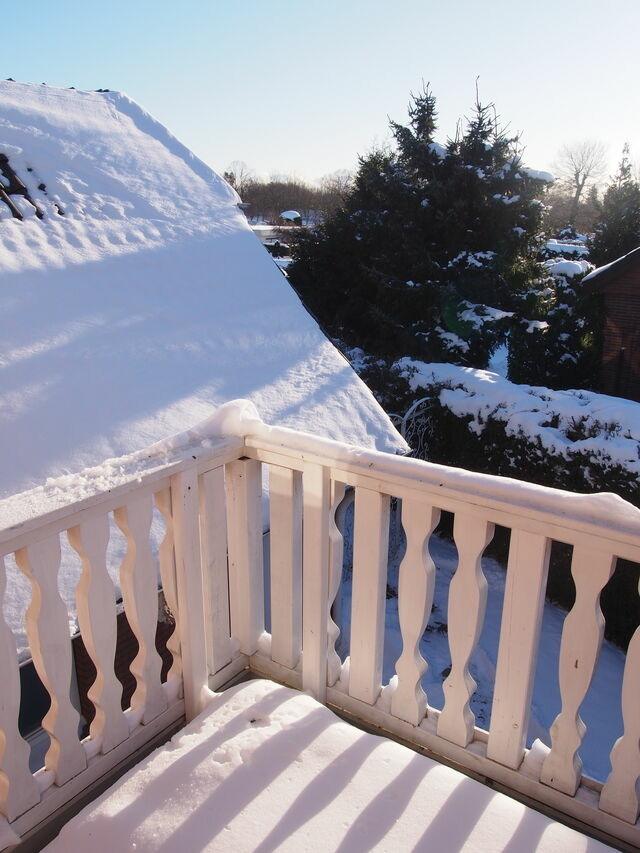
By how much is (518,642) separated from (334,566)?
0.64m

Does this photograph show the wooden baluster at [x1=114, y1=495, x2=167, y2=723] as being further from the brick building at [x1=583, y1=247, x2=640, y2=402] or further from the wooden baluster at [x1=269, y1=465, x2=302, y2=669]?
the brick building at [x1=583, y1=247, x2=640, y2=402]

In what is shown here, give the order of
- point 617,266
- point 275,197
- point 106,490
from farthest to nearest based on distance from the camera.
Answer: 1. point 275,197
2. point 617,266
3. point 106,490

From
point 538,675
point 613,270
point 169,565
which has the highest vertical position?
point 613,270

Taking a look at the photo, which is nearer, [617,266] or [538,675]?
[538,675]

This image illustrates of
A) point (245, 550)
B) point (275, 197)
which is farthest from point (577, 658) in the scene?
point (275, 197)

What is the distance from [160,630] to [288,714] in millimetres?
2327

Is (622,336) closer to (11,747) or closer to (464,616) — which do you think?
(464,616)

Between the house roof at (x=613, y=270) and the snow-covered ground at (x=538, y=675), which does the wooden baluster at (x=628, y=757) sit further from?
the house roof at (x=613, y=270)

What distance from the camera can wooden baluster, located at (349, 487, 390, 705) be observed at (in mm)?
1872

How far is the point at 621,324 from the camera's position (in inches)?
503

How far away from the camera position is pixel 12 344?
3.25 metres

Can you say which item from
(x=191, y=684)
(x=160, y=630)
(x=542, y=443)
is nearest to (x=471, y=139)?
(x=542, y=443)

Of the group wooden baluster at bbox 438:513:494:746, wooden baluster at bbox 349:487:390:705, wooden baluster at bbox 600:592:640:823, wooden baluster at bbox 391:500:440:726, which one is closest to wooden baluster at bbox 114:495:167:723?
wooden baluster at bbox 349:487:390:705

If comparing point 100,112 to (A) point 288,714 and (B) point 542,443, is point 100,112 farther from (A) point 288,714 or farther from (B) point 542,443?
(B) point 542,443
